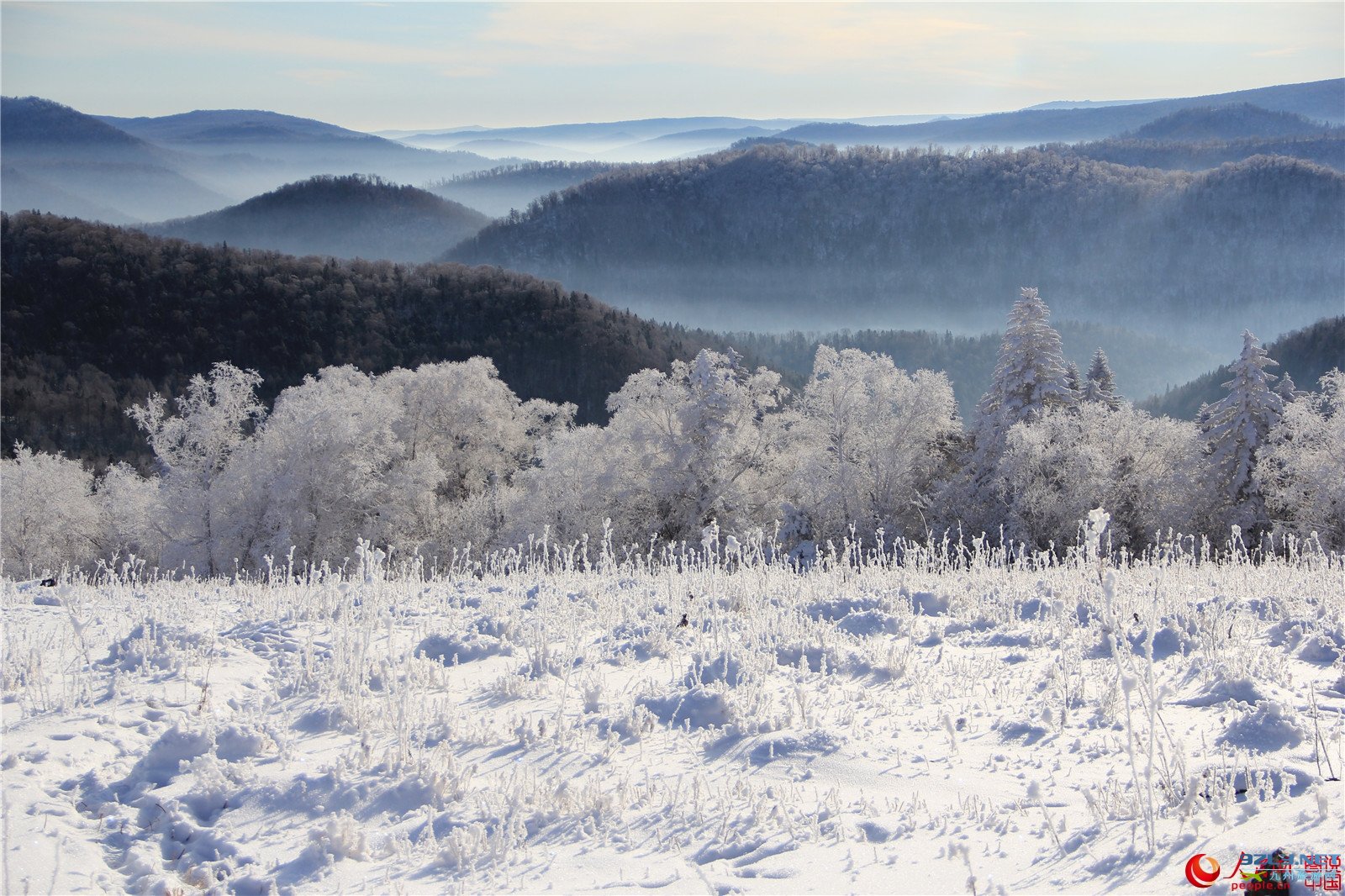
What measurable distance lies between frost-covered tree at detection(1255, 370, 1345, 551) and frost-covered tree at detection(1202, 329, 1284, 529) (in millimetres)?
403

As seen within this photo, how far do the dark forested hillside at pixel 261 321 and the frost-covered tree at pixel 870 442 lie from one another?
82.5 meters

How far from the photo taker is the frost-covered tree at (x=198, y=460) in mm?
33719

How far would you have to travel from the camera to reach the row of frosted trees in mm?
31891

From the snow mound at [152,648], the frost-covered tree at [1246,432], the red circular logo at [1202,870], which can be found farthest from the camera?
the frost-covered tree at [1246,432]

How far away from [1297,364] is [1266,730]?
143916 mm

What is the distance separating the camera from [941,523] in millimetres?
34688

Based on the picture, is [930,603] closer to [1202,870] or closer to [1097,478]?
[1202,870]

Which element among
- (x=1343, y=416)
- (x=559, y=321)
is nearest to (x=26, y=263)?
(x=559, y=321)

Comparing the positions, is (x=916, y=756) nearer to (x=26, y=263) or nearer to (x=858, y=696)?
(x=858, y=696)

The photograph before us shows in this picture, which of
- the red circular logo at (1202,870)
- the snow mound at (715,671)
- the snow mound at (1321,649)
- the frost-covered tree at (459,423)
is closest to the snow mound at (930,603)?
the snow mound at (715,671)

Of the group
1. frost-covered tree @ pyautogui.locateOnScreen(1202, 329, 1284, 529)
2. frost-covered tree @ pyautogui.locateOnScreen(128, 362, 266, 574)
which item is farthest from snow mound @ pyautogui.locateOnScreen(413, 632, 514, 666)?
frost-covered tree @ pyautogui.locateOnScreen(1202, 329, 1284, 529)

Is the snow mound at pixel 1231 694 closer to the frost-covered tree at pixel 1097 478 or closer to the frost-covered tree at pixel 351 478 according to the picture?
the frost-covered tree at pixel 1097 478

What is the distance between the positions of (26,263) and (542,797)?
531 feet

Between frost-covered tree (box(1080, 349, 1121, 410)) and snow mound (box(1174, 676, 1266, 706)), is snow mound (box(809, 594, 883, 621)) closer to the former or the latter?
snow mound (box(1174, 676, 1266, 706))
